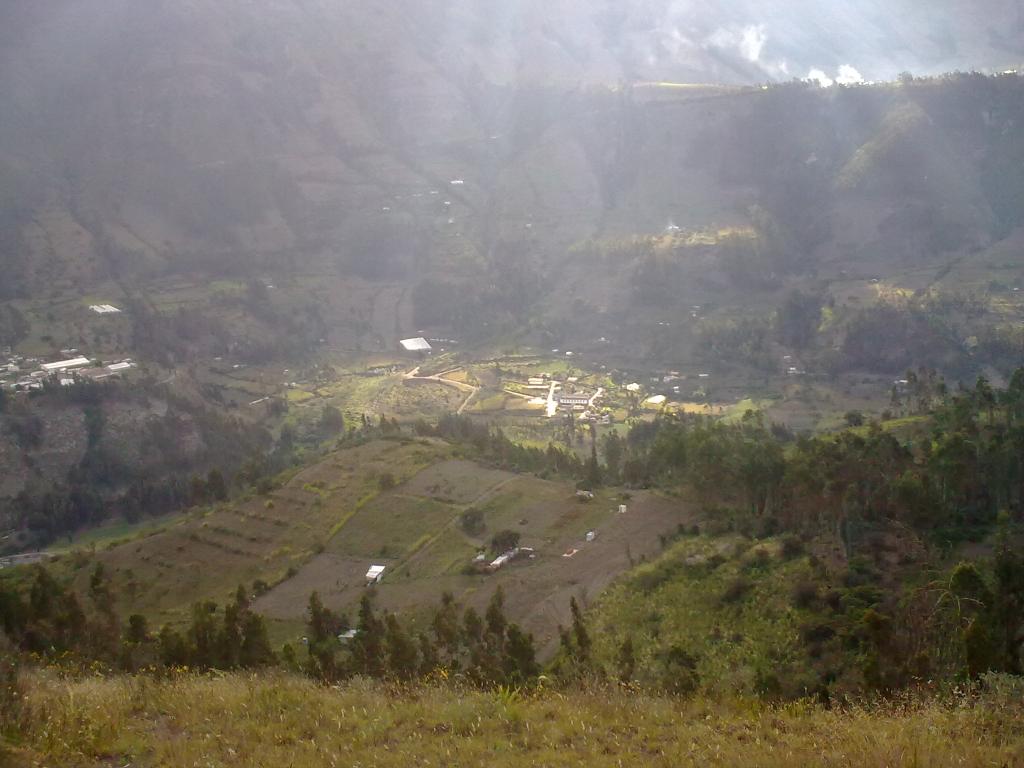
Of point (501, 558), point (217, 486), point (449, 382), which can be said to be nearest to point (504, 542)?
point (501, 558)

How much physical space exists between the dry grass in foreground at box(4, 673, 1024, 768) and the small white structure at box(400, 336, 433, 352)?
10870cm

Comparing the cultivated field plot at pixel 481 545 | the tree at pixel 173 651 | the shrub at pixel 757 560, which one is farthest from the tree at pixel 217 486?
the shrub at pixel 757 560

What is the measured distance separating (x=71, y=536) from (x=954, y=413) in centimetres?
6910

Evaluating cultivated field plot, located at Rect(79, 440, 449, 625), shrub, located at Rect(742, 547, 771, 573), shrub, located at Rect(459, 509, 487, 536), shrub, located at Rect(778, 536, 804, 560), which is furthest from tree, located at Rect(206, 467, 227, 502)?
shrub, located at Rect(778, 536, 804, 560)

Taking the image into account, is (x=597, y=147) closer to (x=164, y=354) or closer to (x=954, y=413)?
(x=164, y=354)

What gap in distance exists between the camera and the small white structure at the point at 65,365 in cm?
9949

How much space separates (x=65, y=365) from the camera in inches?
3991

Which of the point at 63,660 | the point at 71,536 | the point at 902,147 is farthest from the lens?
the point at 902,147

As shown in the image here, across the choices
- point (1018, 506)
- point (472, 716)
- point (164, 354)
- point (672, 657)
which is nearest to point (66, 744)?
point (472, 716)

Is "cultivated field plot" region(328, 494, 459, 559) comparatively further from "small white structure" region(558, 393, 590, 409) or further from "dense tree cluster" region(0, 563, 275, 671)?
"small white structure" region(558, 393, 590, 409)

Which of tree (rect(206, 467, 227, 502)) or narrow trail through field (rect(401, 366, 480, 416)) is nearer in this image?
tree (rect(206, 467, 227, 502))

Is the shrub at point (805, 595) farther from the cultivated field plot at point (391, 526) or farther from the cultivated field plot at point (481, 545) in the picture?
the cultivated field plot at point (391, 526)

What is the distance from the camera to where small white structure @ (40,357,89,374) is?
326 feet

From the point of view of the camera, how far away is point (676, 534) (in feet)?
151
